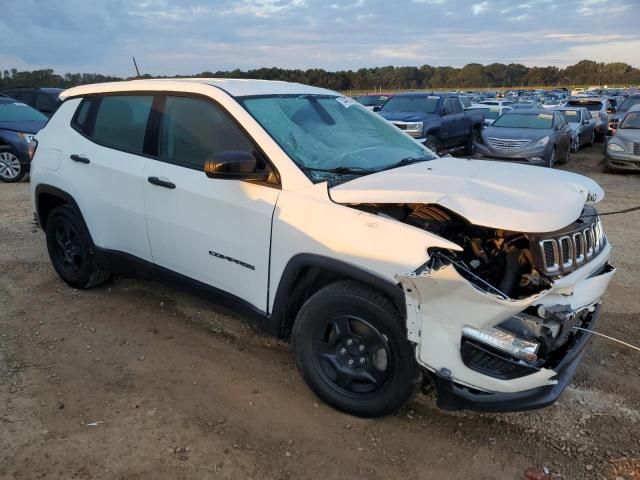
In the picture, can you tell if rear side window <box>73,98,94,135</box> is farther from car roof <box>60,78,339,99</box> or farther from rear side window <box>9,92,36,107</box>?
rear side window <box>9,92,36,107</box>

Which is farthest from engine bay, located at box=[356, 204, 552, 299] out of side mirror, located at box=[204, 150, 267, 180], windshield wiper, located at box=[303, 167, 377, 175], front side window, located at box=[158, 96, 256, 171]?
front side window, located at box=[158, 96, 256, 171]

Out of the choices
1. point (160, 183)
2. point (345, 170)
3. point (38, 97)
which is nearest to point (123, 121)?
point (160, 183)

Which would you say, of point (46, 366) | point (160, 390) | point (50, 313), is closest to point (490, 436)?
point (160, 390)

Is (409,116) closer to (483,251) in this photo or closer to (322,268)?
(483,251)

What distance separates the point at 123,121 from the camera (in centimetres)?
418

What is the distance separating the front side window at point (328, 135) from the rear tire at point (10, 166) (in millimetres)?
9233

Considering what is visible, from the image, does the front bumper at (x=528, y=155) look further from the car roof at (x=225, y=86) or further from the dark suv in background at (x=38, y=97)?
the dark suv in background at (x=38, y=97)

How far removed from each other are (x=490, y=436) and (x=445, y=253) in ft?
3.69

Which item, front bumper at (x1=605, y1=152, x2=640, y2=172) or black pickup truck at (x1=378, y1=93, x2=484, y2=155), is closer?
front bumper at (x1=605, y1=152, x2=640, y2=172)

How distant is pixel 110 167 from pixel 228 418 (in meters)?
2.20

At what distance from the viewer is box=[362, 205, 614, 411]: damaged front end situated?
2457mm

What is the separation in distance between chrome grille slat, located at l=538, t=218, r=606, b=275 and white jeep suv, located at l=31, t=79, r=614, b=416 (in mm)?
12

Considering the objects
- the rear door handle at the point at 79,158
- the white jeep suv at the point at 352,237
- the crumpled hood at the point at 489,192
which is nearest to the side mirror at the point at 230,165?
the white jeep suv at the point at 352,237

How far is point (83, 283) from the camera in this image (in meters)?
4.77
